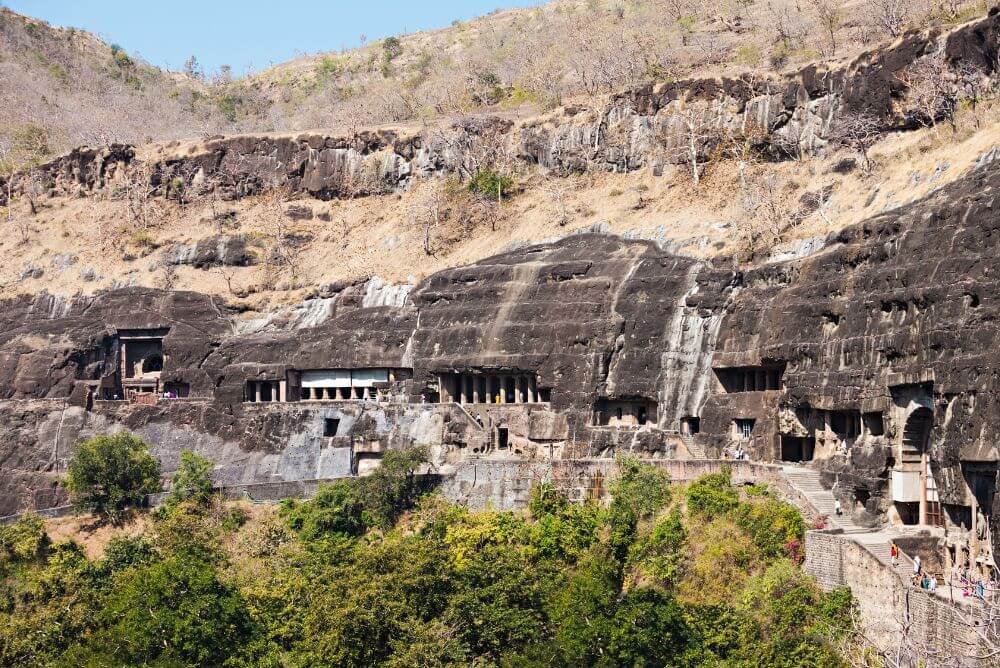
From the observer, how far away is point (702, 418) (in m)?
68.2

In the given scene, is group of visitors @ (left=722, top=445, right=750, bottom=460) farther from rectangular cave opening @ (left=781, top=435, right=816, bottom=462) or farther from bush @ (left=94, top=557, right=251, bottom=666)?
bush @ (left=94, top=557, right=251, bottom=666)

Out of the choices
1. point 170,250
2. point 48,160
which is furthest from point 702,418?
point 48,160

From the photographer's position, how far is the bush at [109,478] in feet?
244

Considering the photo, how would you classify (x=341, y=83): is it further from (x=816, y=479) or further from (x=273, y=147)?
(x=816, y=479)

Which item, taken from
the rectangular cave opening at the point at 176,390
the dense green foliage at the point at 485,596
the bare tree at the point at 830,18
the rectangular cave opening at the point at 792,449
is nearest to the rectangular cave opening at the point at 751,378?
the rectangular cave opening at the point at 792,449

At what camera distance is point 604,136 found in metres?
97.8

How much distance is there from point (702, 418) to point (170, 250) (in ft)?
151

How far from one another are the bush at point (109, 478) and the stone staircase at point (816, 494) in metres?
31.9

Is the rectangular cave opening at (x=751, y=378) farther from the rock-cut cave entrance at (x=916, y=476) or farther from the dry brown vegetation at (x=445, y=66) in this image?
the dry brown vegetation at (x=445, y=66)

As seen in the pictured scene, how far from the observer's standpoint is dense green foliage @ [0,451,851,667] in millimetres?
49656

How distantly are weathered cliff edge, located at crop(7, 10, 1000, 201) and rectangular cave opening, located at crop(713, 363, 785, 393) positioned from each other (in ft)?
66.7

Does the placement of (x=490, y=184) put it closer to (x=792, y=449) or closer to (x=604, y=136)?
(x=604, y=136)

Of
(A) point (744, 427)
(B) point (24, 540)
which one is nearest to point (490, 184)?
(A) point (744, 427)

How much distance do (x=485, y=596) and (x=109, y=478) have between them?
2846 centimetres
